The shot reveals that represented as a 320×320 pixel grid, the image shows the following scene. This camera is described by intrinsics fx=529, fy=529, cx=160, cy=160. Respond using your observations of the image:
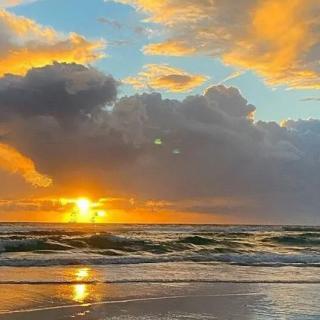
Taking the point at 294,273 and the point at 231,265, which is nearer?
the point at 294,273

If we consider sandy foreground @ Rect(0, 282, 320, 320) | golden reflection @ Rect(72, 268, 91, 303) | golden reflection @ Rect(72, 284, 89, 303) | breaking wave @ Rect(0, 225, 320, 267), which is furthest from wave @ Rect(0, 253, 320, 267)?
sandy foreground @ Rect(0, 282, 320, 320)

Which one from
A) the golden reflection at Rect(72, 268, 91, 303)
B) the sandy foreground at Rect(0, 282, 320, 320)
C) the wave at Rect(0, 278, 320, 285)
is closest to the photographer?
the sandy foreground at Rect(0, 282, 320, 320)

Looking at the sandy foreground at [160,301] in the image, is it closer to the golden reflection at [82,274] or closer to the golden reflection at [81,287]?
the golden reflection at [81,287]

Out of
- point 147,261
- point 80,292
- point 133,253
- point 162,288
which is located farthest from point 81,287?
point 133,253

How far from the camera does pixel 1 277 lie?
50.0ft

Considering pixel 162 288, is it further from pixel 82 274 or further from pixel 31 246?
pixel 31 246

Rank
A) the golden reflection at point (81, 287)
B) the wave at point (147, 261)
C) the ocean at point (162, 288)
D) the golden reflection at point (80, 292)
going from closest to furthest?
the ocean at point (162, 288)
the golden reflection at point (80, 292)
the golden reflection at point (81, 287)
the wave at point (147, 261)

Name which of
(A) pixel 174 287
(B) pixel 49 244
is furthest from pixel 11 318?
(B) pixel 49 244

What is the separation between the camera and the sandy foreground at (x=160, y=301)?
991cm

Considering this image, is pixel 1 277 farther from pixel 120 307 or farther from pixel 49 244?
pixel 49 244

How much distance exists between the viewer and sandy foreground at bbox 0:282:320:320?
32.5ft

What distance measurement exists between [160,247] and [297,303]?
21535 mm

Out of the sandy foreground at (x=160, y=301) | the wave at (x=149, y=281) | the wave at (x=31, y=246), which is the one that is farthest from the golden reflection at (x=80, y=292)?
the wave at (x=31, y=246)

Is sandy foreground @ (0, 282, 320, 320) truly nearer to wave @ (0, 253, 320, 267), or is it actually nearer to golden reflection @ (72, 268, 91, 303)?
golden reflection @ (72, 268, 91, 303)
